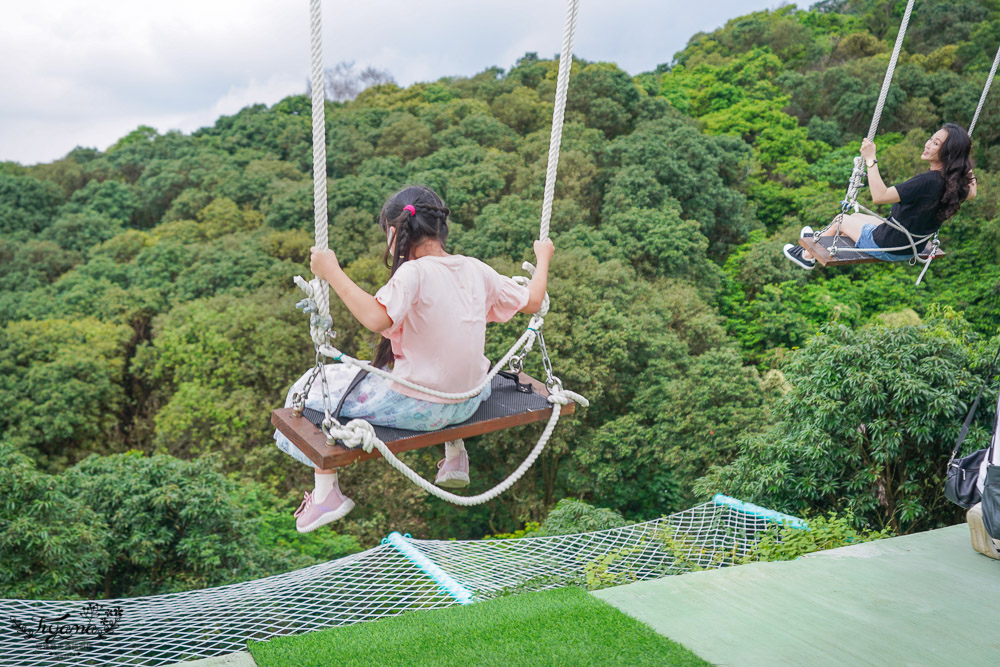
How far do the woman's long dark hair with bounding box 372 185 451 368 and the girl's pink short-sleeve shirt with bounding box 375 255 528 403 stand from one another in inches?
2.1

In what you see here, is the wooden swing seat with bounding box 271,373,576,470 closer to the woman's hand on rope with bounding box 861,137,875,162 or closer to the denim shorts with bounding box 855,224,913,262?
the woman's hand on rope with bounding box 861,137,875,162

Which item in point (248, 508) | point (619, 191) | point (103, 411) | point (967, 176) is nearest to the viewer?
point (967, 176)

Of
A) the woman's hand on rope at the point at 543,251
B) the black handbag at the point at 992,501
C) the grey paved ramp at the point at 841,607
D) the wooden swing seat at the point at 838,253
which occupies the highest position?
the wooden swing seat at the point at 838,253

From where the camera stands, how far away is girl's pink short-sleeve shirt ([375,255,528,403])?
2092mm

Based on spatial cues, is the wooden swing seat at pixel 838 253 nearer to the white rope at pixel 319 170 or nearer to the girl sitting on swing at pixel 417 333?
the girl sitting on swing at pixel 417 333

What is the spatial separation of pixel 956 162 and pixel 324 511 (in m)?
2.94

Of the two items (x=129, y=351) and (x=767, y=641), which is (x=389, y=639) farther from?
(x=129, y=351)

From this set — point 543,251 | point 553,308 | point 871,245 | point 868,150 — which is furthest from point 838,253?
point 553,308

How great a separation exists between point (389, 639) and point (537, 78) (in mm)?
17640

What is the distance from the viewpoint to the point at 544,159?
13.7m

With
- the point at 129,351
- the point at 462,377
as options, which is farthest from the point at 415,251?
the point at 129,351

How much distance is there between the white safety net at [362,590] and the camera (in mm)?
3805

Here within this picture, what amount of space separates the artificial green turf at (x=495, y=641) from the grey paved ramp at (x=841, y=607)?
141 millimetres

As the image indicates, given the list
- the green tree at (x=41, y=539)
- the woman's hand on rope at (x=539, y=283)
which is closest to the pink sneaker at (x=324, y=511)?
the woman's hand on rope at (x=539, y=283)
